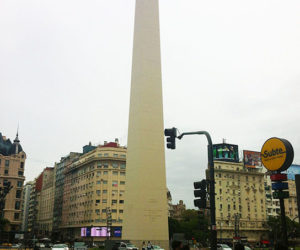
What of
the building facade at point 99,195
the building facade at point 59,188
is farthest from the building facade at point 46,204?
the building facade at point 99,195

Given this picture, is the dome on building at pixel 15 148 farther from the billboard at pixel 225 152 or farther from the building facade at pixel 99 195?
the billboard at pixel 225 152

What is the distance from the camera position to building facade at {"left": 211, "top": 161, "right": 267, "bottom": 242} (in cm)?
8838

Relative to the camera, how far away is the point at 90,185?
89.1 metres

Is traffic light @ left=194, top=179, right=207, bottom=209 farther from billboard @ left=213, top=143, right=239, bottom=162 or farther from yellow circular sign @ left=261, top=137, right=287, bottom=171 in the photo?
billboard @ left=213, top=143, right=239, bottom=162

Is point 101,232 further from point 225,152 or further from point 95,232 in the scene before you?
point 225,152

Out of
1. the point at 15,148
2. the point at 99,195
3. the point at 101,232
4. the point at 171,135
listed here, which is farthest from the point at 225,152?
the point at 171,135

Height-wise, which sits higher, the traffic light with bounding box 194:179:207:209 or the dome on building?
the dome on building

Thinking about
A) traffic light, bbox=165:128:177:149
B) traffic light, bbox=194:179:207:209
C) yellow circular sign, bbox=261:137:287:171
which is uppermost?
traffic light, bbox=165:128:177:149

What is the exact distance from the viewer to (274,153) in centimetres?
1443

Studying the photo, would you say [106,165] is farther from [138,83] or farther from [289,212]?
[289,212]

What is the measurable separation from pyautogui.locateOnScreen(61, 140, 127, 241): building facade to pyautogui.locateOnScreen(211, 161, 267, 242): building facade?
25521 millimetres

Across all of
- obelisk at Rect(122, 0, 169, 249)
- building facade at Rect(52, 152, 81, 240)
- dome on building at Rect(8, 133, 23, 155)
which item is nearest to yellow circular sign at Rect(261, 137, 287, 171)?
obelisk at Rect(122, 0, 169, 249)

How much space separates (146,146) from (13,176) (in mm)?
62738

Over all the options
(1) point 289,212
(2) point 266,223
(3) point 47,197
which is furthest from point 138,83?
(3) point 47,197
